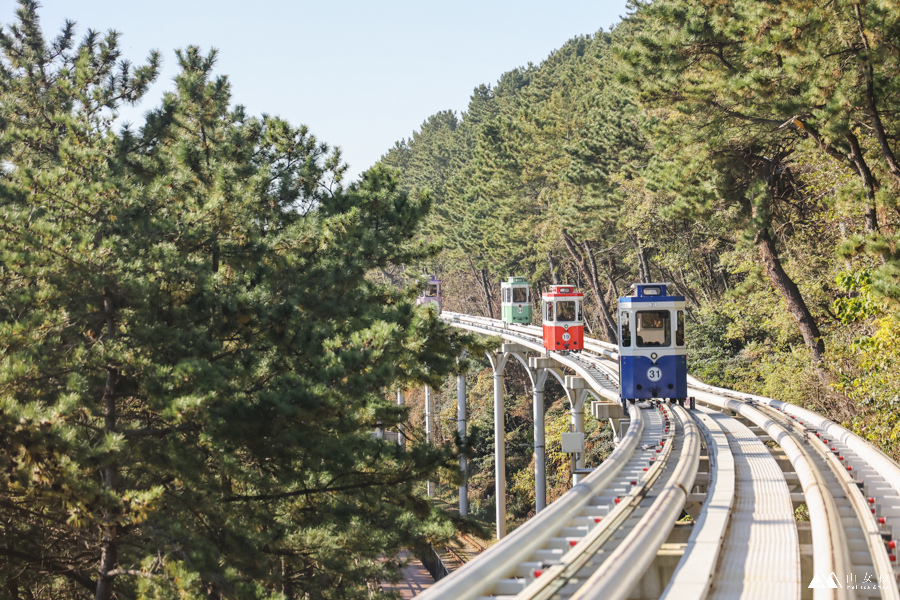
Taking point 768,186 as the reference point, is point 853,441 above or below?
below

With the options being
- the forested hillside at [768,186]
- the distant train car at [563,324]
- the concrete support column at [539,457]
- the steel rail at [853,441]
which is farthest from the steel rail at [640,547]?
the concrete support column at [539,457]

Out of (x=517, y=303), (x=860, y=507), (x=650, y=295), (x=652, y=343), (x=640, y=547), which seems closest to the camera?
(x=640, y=547)

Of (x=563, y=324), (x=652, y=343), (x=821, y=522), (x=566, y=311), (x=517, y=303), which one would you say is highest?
(x=517, y=303)

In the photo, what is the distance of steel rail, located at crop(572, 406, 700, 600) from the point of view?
191 inches

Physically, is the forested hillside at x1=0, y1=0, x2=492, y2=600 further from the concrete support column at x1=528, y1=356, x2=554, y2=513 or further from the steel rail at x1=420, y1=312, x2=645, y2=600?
the concrete support column at x1=528, y1=356, x2=554, y2=513

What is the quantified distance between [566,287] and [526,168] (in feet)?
71.1

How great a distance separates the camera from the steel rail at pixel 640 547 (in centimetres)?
485

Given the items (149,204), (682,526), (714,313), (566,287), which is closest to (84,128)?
(149,204)

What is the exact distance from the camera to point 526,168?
150 feet

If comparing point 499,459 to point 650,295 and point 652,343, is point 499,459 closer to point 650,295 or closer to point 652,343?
point 652,343

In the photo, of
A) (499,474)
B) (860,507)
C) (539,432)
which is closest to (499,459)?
(499,474)

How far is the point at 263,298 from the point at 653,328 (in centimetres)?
776

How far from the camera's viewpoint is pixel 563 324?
88.1 ft

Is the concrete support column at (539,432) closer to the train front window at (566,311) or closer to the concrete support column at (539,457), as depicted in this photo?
the concrete support column at (539,457)
